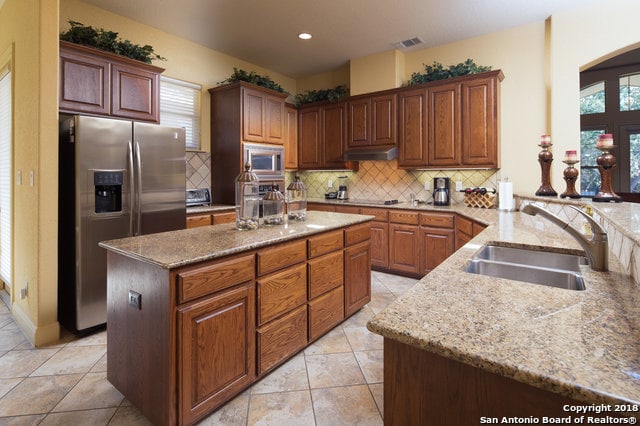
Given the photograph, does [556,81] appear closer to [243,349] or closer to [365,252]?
[365,252]

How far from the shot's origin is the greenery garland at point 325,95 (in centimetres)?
507

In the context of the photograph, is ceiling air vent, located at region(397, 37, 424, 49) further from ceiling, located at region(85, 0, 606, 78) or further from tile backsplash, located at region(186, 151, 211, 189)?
tile backsplash, located at region(186, 151, 211, 189)

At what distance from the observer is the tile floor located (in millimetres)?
1771

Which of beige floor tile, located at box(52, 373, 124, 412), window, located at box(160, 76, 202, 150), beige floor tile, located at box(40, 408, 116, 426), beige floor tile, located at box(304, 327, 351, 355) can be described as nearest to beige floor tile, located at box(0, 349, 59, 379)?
beige floor tile, located at box(52, 373, 124, 412)

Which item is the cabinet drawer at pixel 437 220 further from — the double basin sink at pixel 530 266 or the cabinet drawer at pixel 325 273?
the double basin sink at pixel 530 266

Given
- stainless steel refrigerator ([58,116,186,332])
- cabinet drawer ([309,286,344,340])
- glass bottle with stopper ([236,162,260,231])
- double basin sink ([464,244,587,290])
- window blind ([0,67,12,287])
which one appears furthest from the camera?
window blind ([0,67,12,287])

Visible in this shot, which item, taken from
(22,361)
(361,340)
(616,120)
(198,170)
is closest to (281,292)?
(361,340)

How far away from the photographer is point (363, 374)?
2.16m

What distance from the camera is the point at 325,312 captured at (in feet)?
8.56

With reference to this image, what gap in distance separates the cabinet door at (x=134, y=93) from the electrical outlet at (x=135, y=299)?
214 cm

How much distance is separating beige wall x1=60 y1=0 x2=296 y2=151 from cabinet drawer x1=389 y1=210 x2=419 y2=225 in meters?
2.63

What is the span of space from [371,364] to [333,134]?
3625 millimetres

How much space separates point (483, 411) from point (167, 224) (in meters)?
3.06

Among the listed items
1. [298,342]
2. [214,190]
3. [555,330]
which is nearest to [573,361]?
[555,330]
